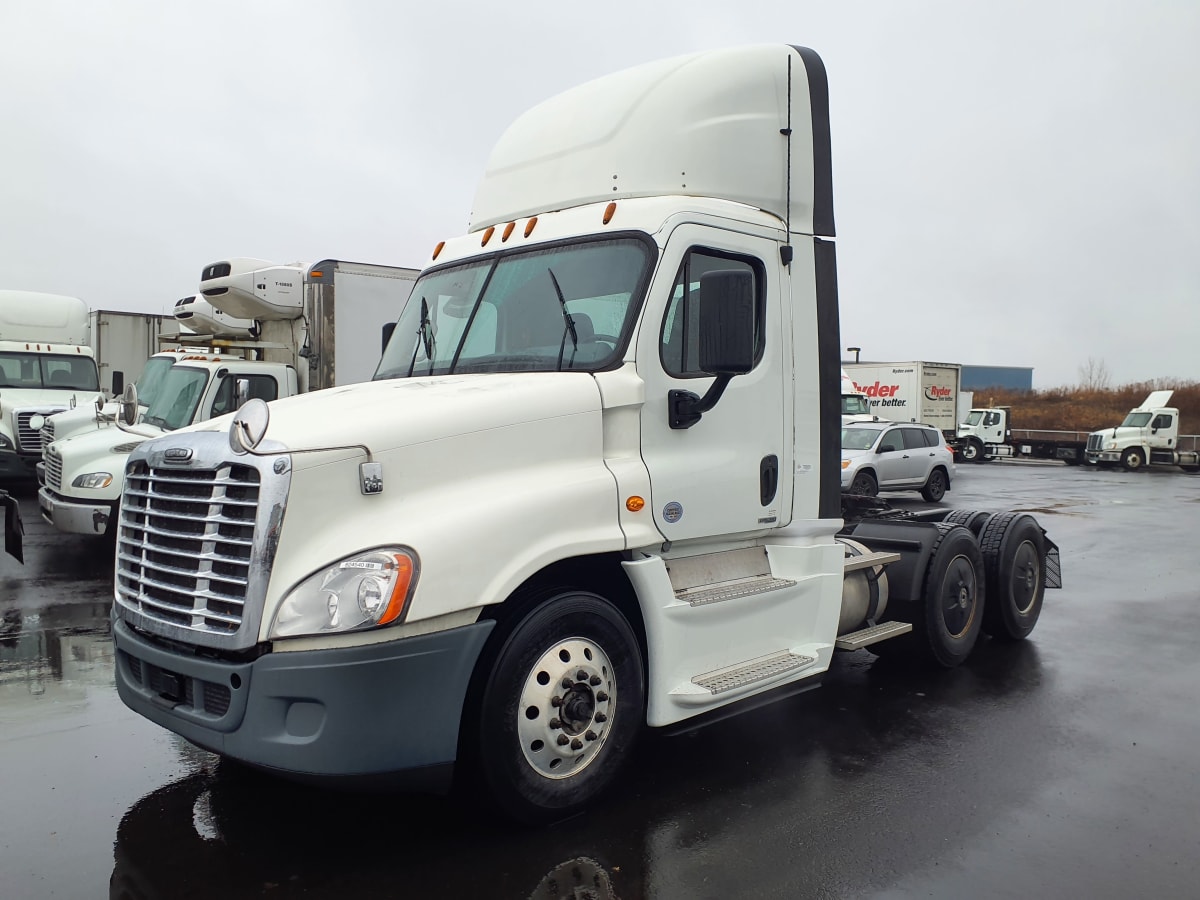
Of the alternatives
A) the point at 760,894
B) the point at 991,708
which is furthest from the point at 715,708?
the point at 991,708

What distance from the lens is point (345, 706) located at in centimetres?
349

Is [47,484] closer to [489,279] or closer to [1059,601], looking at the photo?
[489,279]

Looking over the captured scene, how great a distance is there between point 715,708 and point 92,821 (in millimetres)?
2917

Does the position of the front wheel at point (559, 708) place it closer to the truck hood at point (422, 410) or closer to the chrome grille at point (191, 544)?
the truck hood at point (422, 410)

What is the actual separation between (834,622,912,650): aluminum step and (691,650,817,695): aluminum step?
0.68m

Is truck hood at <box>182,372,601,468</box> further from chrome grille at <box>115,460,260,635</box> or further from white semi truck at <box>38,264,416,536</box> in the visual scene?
white semi truck at <box>38,264,416,536</box>

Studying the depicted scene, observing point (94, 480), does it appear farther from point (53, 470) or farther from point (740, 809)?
point (740, 809)

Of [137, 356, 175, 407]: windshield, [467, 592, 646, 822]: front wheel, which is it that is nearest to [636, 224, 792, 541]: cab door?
[467, 592, 646, 822]: front wheel

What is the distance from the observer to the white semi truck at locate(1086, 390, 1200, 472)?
115 feet

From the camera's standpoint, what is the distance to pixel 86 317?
711 inches

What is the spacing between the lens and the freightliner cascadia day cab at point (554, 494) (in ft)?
11.7

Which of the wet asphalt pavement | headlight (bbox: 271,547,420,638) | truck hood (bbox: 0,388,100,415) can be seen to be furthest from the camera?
truck hood (bbox: 0,388,100,415)

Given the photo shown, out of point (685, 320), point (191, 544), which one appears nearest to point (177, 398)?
point (191, 544)

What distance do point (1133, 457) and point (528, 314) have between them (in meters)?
36.5
